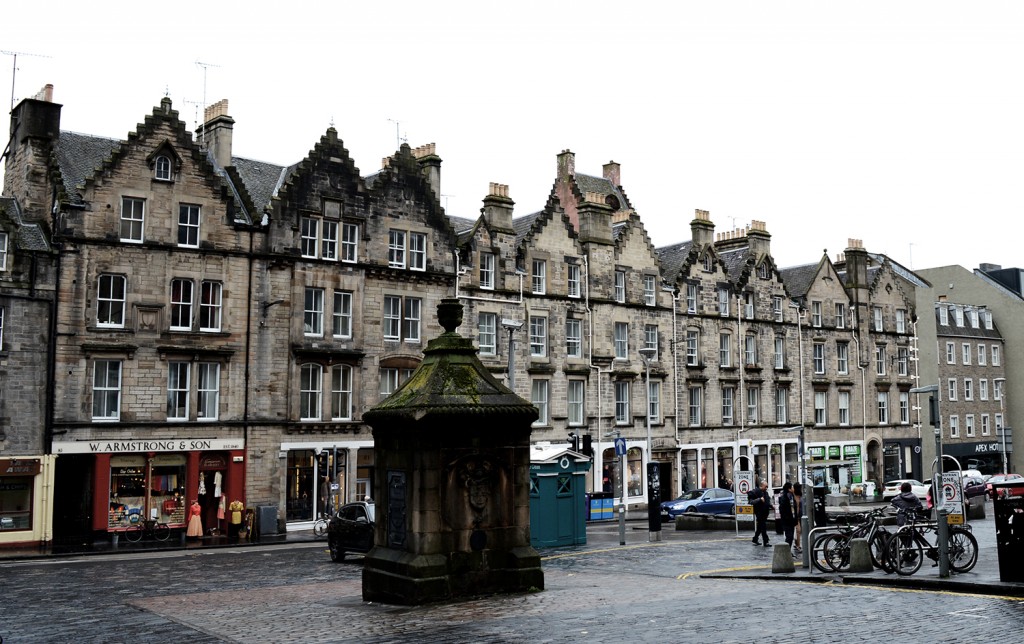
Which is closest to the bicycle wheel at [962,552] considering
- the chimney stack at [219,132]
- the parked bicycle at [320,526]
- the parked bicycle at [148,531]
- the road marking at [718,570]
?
the road marking at [718,570]

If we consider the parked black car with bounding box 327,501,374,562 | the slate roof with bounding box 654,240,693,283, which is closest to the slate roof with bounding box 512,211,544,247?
the slate roof with bounding box 654,240,693,283

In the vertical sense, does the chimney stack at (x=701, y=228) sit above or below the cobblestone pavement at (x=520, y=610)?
above

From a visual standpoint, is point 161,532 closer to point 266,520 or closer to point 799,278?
point 266,520

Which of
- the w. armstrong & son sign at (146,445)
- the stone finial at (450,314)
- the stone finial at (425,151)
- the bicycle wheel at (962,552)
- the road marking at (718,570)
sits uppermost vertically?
the stone finial at (425,151)

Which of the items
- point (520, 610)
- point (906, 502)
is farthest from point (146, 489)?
point (906, 502)

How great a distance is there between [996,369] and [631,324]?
1544 inches

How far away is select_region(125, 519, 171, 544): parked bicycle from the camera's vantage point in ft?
117

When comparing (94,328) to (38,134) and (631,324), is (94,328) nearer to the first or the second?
(38,134)

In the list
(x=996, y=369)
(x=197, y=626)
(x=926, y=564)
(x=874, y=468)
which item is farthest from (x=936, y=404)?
(x=996, y=369)

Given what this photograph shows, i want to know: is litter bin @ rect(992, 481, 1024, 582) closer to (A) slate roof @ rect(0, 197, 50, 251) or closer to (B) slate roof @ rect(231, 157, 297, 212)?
(A) slate roof @ rect(0, 197, 50, 251)

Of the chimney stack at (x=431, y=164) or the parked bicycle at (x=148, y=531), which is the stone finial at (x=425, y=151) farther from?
the parked bicycle at (x=148, y=531)

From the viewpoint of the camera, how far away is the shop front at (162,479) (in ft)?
116

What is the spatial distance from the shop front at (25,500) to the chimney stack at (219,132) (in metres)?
14.6

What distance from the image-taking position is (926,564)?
21594 millimetres
